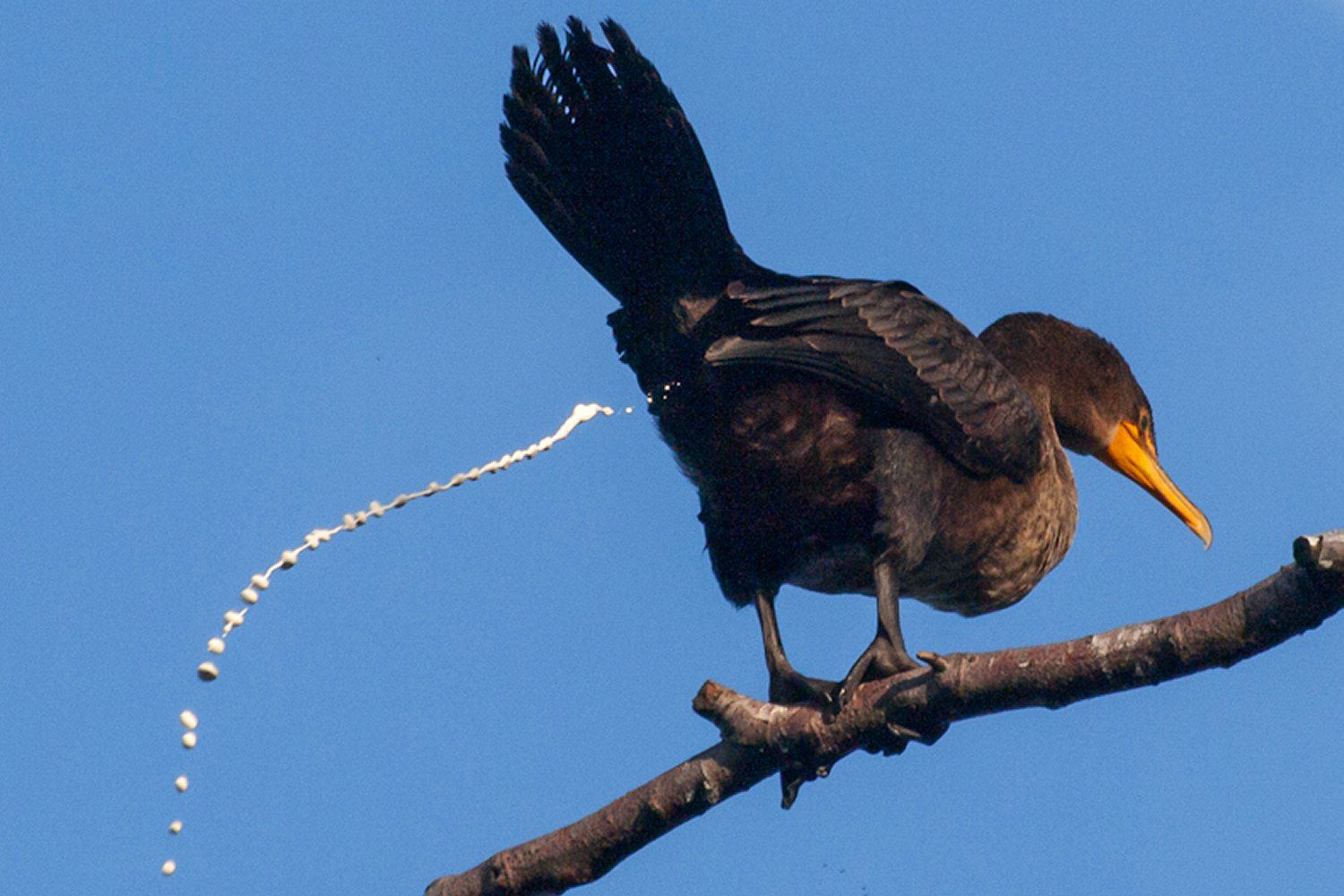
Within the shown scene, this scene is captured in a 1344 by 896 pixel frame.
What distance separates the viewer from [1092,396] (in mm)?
7465

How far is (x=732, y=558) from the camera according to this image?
5.77 metres

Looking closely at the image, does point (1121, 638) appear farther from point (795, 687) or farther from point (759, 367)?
point (759, 367)

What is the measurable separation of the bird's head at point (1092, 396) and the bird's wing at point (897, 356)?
1.16m

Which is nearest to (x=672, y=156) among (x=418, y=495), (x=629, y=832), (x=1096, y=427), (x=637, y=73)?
(x=637, y=73)

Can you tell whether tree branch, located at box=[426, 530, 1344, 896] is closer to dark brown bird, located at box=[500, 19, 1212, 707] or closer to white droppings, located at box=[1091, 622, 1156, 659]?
white droppings, located at box=[1091, 622, 1156, 659]

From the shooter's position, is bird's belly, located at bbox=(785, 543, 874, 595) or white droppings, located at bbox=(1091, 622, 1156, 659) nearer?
white droppings, located at bbox=(1091, 622, 1156, 659)


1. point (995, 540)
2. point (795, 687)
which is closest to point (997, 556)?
point (995, 540)

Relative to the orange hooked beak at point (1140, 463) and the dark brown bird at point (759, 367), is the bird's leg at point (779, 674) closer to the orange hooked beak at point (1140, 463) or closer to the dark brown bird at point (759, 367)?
the dark brown bird at point (759, 367)

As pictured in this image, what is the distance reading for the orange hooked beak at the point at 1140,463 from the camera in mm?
7605

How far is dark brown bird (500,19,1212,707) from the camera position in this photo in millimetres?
5398

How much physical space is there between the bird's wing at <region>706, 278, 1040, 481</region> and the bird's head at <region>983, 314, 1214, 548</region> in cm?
116

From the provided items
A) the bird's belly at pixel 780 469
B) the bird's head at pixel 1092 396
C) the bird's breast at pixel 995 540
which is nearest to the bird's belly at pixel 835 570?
the bird's belly at pixel 780 469

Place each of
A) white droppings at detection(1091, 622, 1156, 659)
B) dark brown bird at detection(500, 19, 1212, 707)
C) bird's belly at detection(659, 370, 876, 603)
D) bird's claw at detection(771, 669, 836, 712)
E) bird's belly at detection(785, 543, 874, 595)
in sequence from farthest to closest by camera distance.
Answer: bird's belly at detection(785, 543, 874, 595) → bird's belly at detection(659, 370, 876, 603) → dark brown bird at detection(500, 19, 1212, 707) → bird's claw at detection(771, 669, 836, 712) → white droppings at detection(1091, 622, 1156, 659)

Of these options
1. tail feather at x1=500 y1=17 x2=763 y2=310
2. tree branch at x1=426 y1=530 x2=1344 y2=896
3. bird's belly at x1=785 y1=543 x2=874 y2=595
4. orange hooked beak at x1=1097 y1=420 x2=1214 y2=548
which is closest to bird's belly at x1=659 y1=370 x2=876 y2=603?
bird's belly at x1=785 y1=543 x2=874 y2=595
